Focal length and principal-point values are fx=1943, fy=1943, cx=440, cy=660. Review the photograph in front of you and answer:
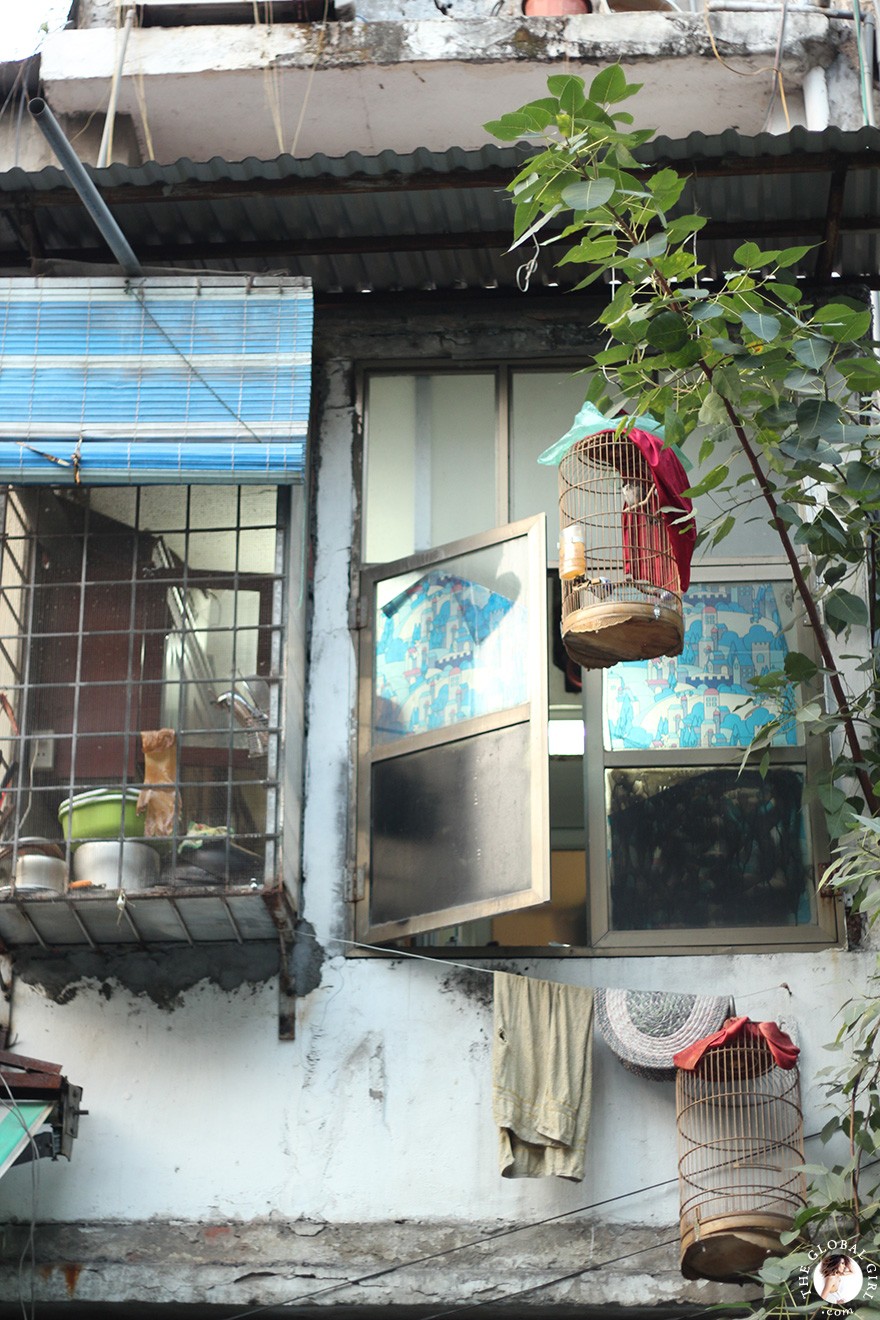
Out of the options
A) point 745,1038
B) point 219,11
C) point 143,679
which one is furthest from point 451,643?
point 219,11

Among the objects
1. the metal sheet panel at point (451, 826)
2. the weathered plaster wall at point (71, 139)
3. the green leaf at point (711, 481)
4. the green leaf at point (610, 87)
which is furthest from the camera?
the weathered plaster wall at point (71, 139)

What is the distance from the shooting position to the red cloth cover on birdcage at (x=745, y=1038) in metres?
6.75

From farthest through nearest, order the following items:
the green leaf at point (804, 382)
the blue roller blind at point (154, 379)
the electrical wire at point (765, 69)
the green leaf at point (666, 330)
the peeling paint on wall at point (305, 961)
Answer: the electrical wire at point (765, 69) → the blue roller blind at point (154, 379) → the peeling paint on wall at point (305, 961) → the green leaf at point (804, 382) → the green leaf at point (666, 330)

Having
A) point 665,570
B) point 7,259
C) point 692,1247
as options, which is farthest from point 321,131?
point 692,1247

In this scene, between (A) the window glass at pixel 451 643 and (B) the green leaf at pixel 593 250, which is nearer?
(B) the green leaf at pixel 593 250

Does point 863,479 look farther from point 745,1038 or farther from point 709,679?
point 745,1038

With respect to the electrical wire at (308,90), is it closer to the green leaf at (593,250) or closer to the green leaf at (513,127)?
the green leaf at (513,127)

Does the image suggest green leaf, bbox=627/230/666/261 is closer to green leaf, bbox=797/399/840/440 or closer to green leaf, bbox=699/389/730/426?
green leaf, bbox=699/389/730/426

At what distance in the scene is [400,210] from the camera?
7.96 meters

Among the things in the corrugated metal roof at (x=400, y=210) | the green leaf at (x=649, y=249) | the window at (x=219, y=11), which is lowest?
the green leaf at (x=649, y=249)

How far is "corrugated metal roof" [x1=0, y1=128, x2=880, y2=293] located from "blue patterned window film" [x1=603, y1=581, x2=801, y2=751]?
1500 millimetres

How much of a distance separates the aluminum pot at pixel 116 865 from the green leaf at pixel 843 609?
2666mm

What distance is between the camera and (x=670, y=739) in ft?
25.3

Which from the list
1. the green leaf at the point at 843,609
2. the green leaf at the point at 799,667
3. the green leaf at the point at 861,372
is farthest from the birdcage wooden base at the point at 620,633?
the green leaf at the point at 861,372
